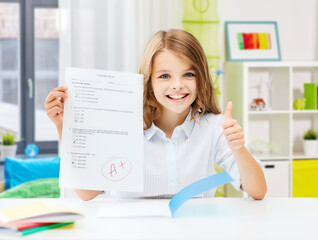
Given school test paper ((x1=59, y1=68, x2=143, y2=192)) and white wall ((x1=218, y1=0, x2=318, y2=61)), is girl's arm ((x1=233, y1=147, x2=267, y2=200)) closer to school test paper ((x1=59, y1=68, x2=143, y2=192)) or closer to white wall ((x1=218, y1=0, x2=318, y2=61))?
school test paper ((x1=59, y1=68, x2=143, y2=192))

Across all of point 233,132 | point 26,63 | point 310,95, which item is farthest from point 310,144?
point 233,132

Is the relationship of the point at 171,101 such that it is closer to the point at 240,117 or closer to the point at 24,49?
the point at 240,117

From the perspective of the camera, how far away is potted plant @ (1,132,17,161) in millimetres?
3629

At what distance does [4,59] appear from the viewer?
3.83m

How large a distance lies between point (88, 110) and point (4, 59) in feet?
9.32

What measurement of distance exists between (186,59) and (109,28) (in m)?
2.27

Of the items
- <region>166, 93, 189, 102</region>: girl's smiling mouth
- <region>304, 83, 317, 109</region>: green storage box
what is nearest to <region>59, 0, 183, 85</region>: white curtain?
<region>304, 83, 317, 109</region>: green storage box

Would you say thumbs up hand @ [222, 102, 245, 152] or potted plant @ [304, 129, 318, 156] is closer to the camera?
thumbs up hand @ [222, 102, 245, 152]

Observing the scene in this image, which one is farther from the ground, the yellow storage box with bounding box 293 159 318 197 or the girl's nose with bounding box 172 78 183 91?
the girl's nose with bounding box 172 78 183 91

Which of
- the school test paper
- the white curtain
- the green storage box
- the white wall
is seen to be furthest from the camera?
the white wall

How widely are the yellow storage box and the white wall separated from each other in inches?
38.4

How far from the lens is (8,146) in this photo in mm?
3631

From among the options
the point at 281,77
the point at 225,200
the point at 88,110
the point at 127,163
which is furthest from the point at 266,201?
the point at 281,77

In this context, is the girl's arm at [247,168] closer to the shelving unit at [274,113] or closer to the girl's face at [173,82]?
the girl's face at [173,82]
